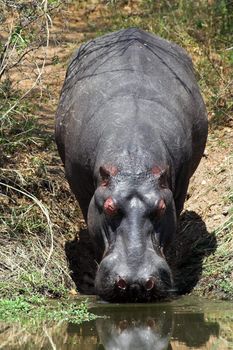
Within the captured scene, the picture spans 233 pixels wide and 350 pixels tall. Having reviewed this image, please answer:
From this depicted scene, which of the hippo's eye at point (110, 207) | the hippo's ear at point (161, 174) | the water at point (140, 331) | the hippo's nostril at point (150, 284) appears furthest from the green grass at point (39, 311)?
the hippo's ear at point (161, 174)

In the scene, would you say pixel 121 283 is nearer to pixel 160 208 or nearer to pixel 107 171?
pixel 160 208

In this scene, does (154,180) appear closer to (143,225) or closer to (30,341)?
(143,225)

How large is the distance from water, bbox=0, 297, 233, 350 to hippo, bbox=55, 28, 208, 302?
0.15 meters

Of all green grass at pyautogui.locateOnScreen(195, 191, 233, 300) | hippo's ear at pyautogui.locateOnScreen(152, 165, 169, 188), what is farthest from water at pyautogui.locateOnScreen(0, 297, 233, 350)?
hippo's ear at pyautogui.locateOnScreen(152, 165, 169, 188)

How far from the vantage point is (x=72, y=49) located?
12734 millimetres

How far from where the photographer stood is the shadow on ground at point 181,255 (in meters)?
9.00

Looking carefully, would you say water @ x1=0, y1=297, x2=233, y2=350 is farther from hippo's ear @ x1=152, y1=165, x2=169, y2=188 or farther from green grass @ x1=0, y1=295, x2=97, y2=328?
hippo's ear @ x1=152, y1=165, x2=169, y2=188

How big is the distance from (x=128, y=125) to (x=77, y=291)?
1.52 meters

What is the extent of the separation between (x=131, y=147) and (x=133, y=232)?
0.71 m

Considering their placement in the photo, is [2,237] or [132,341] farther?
[2,237]

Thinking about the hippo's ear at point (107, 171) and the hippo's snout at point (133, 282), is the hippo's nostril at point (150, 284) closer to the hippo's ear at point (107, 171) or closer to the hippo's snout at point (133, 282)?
the hippo's snout at point (133, 282)

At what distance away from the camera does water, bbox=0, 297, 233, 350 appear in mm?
6711

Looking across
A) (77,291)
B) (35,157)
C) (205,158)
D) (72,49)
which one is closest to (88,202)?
(77,291)

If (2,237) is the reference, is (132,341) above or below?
above
